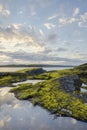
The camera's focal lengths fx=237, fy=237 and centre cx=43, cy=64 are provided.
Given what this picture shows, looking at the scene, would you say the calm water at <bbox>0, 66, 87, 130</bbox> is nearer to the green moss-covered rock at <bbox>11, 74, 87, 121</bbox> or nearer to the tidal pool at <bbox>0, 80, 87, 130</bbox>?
the tidal pool at <bbox>0, 80, 87, 130</bbox>

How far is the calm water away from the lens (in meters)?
42.8

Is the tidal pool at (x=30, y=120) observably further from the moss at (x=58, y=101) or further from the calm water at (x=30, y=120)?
the moss at (x=58, y=101)

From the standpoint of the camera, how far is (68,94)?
62.6 metres

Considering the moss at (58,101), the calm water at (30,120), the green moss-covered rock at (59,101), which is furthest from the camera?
the green moss-covered rock at (59,101)

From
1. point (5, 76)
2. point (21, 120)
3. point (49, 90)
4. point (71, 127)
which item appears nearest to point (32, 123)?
point (21, 120)

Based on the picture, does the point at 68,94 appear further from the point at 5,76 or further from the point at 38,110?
the point at 5,76

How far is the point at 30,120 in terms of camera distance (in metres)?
47.4

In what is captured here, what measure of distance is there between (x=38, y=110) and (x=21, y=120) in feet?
25.8

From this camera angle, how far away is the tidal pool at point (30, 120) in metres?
42.8

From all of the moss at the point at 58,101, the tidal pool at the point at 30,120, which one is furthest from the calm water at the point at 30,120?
the moss at the point at 58,101

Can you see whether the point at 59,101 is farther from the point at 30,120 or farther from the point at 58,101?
the point at 30,120

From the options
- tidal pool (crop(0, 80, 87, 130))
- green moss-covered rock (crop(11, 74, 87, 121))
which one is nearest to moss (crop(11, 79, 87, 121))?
green moss-covered rock (crop(11, 74, 87, 121))

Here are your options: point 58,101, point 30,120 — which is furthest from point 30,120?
point 58,101

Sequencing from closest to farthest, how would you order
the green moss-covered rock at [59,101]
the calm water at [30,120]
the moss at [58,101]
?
the calm water at [30,120]
the moss at [58,101]
the green moss-covered rock at [59,101]
